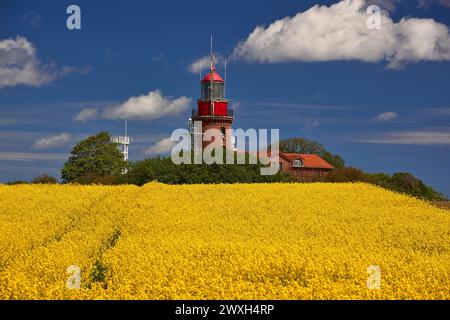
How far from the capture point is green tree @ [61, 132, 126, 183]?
57.4 m

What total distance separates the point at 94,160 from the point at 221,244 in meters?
43.1

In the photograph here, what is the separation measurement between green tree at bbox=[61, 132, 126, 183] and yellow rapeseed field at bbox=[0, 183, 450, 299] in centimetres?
2444

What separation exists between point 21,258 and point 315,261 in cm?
704

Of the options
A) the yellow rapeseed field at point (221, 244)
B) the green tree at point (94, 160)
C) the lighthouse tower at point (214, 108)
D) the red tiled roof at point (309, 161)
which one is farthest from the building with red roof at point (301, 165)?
the yellow rapeseed field at point (221, 244)

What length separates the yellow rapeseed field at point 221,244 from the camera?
12.3 meters

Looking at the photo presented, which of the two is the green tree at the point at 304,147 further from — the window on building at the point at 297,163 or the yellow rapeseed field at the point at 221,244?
the yellow rapeseed field at the point at 221,244

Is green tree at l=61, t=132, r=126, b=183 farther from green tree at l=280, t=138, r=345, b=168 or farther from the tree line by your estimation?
green tree at l=280, t=138, r=345, b=168

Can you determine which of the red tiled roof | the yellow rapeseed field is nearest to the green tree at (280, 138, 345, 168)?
the red tiled roof

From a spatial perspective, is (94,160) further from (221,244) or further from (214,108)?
(221,244)

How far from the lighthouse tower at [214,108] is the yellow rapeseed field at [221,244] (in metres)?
31.1

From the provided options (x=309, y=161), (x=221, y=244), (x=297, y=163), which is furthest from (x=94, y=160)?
(x=221, y=244)
